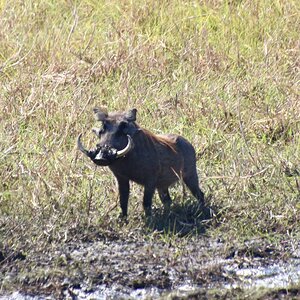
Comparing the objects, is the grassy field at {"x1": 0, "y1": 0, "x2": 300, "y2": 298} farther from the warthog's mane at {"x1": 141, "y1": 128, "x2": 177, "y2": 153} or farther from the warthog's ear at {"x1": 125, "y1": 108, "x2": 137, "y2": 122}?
the warthog's ear at {"x1": 125, "y1": 108, "x2": 137, "y2": 122}

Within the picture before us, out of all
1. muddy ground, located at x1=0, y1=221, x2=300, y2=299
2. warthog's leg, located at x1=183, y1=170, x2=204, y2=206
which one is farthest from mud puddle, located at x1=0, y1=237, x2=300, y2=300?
warthog's leg, located at x1=183, y1=170, x2=204, y2=206

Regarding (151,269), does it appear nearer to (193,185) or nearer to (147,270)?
(147,270)

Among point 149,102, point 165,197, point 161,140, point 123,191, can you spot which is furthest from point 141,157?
point 149,102

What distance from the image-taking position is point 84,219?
263 inches

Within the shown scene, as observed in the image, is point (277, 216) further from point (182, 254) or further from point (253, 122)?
point (253, 122)

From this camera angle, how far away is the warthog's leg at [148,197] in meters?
6.65

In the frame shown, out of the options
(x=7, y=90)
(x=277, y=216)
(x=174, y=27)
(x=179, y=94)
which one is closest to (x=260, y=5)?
(x=174, y=27)

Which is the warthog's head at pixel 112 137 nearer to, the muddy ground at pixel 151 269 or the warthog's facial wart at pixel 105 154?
the warthog's facial wart at pixel 105 154

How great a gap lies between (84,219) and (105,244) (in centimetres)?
26

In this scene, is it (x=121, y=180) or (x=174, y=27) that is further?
(x=174, y=27)

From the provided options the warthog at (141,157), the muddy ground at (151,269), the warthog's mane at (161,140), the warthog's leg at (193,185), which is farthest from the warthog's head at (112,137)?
the warthog's leg at (193,185)

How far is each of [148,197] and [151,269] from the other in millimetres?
659

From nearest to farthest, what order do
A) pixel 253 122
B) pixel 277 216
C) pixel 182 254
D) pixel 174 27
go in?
pixel 182 254 → pixel 277 216 → pixel 253 122 → pixel 174 27

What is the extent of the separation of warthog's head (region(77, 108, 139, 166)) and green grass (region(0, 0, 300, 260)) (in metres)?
0.57
